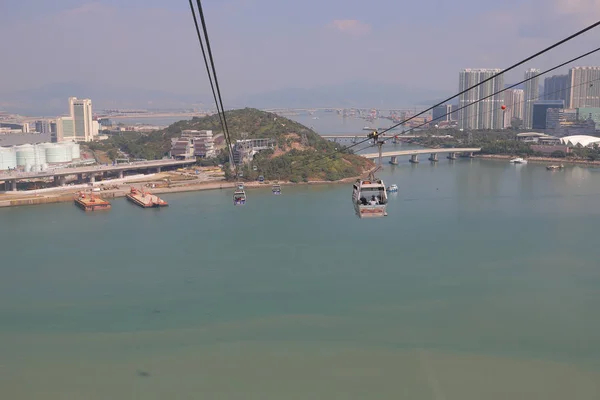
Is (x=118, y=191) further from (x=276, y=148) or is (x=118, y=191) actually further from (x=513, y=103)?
(x=513, y=103)

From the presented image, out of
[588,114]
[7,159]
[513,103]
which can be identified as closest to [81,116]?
[7,159]

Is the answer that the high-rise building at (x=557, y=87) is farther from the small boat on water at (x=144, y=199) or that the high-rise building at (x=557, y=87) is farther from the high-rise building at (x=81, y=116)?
the small boat on water at (x=144, y=199)

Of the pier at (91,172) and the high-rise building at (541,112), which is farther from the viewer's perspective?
the high-rise building at (541,112)

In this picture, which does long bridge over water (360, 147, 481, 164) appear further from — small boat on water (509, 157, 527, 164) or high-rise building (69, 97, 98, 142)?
high-rise building (69, 97, 98, 142)

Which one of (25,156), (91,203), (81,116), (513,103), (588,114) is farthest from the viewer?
(513,103)

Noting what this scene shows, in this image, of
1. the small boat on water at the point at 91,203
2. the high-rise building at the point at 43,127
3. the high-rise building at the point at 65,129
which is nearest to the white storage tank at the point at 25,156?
the small boat on water at the point at 91,203

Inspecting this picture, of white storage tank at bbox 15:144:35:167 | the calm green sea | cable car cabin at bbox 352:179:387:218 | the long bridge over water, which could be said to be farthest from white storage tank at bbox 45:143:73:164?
cable car cabin at bbox 352:179:387:218
